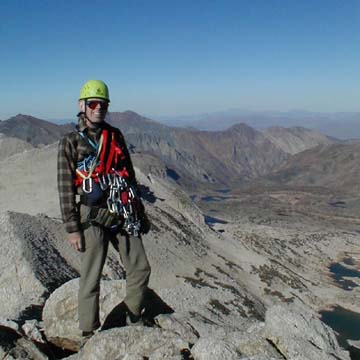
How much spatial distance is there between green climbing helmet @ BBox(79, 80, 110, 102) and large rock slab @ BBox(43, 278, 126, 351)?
549cm

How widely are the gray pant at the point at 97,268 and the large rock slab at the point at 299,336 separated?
3.25 metres

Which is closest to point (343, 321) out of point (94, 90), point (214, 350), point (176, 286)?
point (176, 286)

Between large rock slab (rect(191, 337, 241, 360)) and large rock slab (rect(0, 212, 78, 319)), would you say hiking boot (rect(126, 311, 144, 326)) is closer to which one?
large rock slab (rect(191, 337, 241, 360))

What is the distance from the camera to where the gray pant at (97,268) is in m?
9.22

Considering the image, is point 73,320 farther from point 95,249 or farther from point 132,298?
point 95,249

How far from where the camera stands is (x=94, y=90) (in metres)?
8.79

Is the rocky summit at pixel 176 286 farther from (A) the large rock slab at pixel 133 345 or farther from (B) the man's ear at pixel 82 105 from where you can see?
(B) the man's ear at pixel 82 105

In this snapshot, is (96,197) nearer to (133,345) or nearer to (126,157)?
(126,157)

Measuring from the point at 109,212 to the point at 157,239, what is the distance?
46252 mm

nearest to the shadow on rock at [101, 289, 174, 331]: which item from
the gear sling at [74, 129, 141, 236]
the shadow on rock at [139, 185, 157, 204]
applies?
the gear sling at [74, 129, 141, 236]

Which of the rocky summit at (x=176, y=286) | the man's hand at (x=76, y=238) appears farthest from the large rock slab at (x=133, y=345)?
the man's hand at (x=76, y=238)

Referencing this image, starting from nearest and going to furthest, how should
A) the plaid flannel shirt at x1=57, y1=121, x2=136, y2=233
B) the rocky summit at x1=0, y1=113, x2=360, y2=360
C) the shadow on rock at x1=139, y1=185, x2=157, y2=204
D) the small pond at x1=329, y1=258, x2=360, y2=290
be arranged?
the plaid flannel shirt at x1=57, y1=121, x2=136, y2=233, the rocky summit at x1=0, y1=113, x2=360, y2=360, the shadow on rock at x1=139, y1=185, x2=157, y2=204, the small pond at x1=329, y1=258, x2=360, y2=290

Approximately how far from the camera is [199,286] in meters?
44.0

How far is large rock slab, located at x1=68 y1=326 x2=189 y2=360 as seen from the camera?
28.6ft
